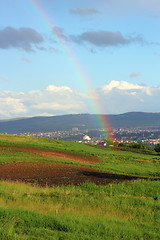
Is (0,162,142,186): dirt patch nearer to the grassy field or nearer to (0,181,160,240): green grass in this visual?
the grassy field

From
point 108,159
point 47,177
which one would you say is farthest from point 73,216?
point 108,159

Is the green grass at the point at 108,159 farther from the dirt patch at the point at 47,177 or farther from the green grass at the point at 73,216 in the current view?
the green grass at the point at 73,216

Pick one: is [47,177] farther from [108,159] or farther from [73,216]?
[108,159]

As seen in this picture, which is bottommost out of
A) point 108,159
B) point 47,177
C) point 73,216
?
point 108,159

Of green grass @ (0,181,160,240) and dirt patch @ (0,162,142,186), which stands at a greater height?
green grass @ (0,181,160,240)

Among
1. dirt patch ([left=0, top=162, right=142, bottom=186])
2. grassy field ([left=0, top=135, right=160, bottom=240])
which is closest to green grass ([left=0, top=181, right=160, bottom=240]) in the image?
grassy field ([left=0, top=135, right=160, bottom=240])

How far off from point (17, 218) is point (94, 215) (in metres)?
2.90

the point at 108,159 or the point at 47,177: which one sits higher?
the point at 47,177

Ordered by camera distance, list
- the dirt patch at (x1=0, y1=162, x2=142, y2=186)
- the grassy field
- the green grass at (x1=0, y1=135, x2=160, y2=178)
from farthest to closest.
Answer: the green grass at (x1=0, y1=135, x2=160, y2=178) < the dirt patch at (x1=0, y1=162, x2=142, y2=186) < the grassy field

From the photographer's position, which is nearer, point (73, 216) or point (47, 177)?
point (73, 216)

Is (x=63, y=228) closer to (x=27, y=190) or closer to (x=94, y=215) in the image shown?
(x=94, y=215)

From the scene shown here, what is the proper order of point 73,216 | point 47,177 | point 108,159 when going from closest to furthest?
point 73,216
point 47,177
point 108,159

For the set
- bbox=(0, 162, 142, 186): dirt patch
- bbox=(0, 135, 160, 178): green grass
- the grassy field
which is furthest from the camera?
bbox=(0, 135, 160, 178): green grass

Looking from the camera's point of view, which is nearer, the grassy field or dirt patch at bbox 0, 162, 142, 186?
the grassy field
